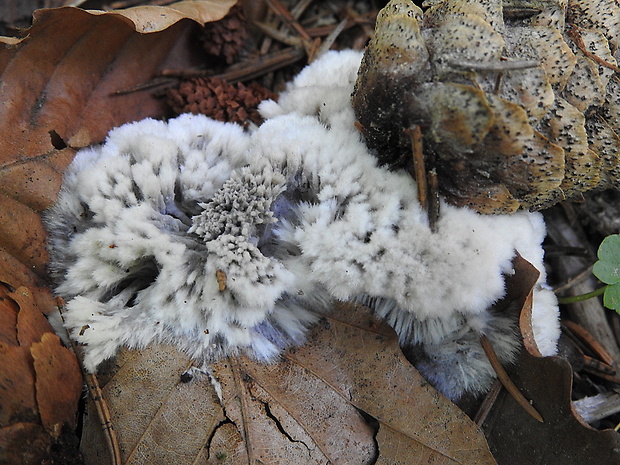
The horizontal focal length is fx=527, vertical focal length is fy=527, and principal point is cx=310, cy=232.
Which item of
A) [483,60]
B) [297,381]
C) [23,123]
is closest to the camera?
[483,60]

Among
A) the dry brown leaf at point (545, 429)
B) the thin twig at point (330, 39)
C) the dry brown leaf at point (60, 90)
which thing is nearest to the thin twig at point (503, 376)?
the dry brown leaf at point (545, 429)

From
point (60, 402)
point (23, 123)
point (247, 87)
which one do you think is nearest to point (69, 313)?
point (60, 402)

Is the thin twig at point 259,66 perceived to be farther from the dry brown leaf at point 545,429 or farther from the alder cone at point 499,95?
the dry brown leaf at point 545,429

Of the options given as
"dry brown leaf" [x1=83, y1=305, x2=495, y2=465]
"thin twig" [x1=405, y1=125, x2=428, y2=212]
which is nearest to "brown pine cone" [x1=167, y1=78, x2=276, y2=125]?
"thin twig" [x1=405, y1=125, x2=428, y2=212]

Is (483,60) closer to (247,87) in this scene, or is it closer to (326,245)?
(326,245)

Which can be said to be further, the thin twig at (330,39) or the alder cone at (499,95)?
the thin twig at (330,39)

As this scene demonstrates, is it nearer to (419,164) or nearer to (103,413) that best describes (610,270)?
(419,164)
